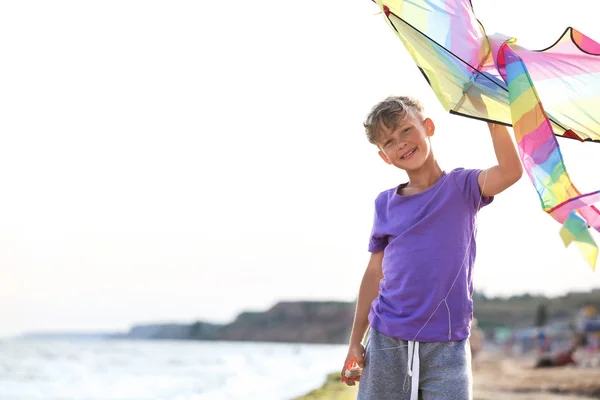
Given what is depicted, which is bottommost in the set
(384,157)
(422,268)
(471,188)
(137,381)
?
(137,381)

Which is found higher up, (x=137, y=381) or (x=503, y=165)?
(x=503, y=165)

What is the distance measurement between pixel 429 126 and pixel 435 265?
0.44 metres

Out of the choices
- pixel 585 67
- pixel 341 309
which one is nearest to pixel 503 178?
pixel 585 67

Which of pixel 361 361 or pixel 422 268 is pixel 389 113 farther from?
pixel 361 361

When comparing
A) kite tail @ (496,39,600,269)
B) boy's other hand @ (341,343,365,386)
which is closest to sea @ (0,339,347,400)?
boy's other hand @ (341,343,365,386)

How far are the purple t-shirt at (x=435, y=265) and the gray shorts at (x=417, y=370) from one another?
32 millimetres

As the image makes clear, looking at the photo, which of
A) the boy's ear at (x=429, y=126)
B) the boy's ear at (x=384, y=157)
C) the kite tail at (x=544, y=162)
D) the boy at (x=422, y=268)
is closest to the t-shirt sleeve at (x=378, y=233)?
the boy at (x=422, y=268)

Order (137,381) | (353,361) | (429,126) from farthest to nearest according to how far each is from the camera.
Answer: (137,381), (353,361), (429,126)

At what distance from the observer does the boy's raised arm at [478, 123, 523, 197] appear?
6.88ft

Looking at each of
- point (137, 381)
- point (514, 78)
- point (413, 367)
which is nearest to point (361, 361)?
point (413, 367)

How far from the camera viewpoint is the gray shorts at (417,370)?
7.19 feet

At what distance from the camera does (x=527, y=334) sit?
33.0 meters

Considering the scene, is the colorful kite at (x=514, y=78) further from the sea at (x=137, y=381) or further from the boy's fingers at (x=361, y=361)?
the sea at (x=137, y=381)

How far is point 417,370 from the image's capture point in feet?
7.30
